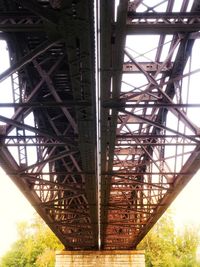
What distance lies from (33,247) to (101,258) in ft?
109

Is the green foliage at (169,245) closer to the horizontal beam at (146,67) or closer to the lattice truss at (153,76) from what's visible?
the lattice truss at (153,76)

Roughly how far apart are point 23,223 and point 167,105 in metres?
56.1

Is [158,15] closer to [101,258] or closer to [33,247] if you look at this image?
[101,258]

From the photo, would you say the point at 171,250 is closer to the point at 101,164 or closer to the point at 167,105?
the point at 101,164

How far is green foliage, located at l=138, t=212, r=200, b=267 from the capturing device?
49062 millimetres

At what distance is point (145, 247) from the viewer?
50.9m

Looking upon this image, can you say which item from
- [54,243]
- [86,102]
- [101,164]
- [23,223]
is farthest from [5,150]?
[23,223]

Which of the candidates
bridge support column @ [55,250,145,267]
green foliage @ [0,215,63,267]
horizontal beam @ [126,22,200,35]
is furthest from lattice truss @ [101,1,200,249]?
green foliage @ [0,215,63,267]

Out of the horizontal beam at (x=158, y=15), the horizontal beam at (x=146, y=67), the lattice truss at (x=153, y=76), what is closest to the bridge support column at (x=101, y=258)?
the lattice truss at (x=153, y=76)

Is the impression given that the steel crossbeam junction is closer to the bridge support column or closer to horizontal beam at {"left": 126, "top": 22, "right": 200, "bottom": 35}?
horizontal beam at {"left": 126, "top": 22, "right": 200, "bottom": 35}

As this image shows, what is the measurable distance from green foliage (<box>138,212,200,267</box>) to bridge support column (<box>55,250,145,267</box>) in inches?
765

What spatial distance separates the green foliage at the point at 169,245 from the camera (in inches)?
1932

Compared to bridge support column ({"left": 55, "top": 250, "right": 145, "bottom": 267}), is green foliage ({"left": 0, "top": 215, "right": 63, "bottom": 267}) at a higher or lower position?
higher

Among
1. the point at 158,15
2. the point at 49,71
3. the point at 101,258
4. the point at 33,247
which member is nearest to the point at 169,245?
the point at 33,247
